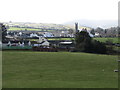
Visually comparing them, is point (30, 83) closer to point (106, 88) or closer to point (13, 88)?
point (13, 88)

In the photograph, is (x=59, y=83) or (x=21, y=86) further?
(x=59, y=83)

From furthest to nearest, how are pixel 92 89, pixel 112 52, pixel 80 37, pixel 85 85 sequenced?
pixel 80 37 → pixel 112 52 → pixel 85 85 → pixel 92 89

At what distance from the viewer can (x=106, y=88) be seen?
16.4 meters

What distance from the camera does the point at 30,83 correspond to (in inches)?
707

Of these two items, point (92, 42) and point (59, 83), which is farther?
point (92, 42)

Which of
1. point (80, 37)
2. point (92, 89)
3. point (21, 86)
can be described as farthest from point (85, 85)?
point (80, 37)

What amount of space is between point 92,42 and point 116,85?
134ft

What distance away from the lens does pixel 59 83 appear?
18.0m

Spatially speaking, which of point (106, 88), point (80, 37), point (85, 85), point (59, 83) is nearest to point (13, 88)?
point (59, 83)

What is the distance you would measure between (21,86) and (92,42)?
42.8m

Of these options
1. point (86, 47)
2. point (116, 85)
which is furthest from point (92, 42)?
point (116, 85)

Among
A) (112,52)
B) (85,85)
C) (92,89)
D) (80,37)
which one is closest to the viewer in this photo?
(92,89)

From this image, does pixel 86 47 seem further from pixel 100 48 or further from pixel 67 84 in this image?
pixel 67 84

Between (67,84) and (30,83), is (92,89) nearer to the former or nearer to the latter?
(67,84)
